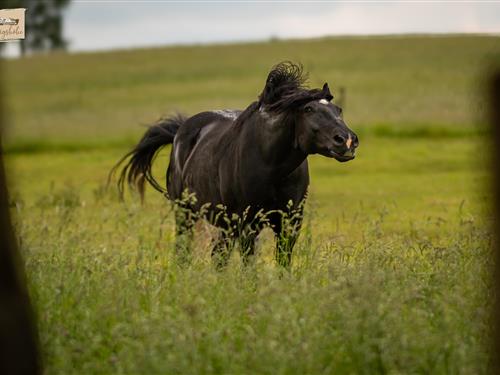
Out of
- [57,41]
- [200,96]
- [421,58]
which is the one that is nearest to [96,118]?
[200,96]

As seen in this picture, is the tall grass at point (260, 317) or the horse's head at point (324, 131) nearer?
the tall grass at point (260, 317)

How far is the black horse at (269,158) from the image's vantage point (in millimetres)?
8883

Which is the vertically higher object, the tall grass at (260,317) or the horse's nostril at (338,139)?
the horse's nostril at (338,139)

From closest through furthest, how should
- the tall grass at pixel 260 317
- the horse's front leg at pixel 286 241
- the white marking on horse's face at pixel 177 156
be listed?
the tall grass at pixel 260 317 < the horse's front leg at pixel 286 241 < the white marking on horse's face at pixel 177 156

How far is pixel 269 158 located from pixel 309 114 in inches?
26.9

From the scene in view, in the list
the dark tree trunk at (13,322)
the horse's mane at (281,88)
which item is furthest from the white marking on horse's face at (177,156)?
the dark tree trunk at (13,322)

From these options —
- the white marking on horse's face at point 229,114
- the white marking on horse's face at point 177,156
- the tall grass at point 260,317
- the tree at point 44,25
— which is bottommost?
the tall grass at point 260,317

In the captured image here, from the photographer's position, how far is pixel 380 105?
42969mm

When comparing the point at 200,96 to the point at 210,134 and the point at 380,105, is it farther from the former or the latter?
the point at 210,134

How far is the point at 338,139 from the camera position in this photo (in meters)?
8.81

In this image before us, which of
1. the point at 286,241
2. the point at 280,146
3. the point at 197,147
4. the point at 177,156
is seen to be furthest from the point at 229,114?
the point at 286,241

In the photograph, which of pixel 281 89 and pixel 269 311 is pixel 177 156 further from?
pixel 269 311

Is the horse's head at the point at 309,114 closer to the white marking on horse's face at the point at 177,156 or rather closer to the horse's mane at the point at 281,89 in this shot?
the horse's mane at the point at 281,89

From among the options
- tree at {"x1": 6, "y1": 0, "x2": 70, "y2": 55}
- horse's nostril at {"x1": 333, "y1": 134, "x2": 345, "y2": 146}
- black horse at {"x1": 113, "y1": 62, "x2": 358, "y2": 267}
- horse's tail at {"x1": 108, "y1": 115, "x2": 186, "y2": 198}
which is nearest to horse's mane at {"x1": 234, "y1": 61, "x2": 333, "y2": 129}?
black horse at {"x1": 113, "y1": 62, "x2": 358, "y2": 267}
